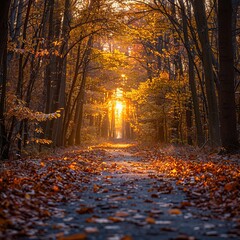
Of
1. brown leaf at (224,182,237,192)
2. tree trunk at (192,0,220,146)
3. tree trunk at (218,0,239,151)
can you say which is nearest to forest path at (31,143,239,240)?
brown leaf at (224,182,237,192)

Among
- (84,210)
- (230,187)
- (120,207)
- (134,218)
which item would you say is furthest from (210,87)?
(134,218)

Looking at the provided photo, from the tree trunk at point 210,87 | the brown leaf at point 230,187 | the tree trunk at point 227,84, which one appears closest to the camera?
the brown leaf at point 230,187

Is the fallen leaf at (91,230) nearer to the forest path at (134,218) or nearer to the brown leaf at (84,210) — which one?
the forest path at (134,218)

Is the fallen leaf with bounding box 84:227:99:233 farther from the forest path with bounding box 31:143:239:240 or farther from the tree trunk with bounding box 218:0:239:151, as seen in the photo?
the tree trunk with bounding box 218:0:239:151

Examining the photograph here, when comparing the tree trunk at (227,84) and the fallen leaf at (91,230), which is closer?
Result: the fallen leaf at (91,230)

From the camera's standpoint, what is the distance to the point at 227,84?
1162 cm

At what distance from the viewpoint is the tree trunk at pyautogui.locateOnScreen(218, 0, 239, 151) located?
37.8 ft

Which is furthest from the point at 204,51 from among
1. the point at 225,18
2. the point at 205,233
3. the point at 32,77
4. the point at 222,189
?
the point at 205,233

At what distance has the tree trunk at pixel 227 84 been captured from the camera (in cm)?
1153

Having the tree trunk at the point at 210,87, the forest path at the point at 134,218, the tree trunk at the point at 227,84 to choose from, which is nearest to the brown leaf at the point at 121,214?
the forest path at the point at 134,218

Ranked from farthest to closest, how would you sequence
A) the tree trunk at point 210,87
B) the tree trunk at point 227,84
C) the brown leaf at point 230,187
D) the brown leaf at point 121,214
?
the tree trunk at point 210,87, the tree trunk at point 227,84, the brown leaf at point 230,187, the brown leaf at point 121,214

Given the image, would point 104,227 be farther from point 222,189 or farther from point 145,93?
point 145,93

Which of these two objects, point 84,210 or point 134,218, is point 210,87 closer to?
point 84,210

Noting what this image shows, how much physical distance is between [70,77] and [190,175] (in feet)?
74.3
